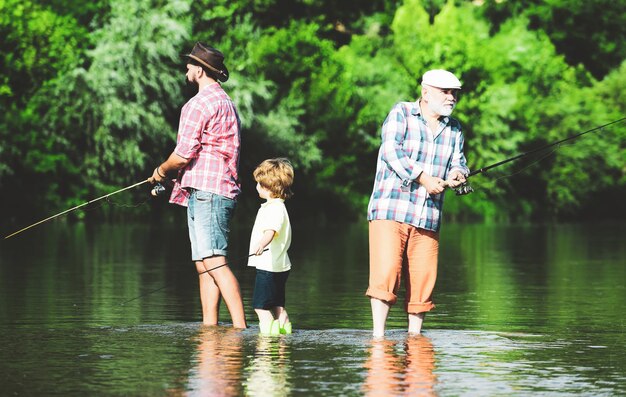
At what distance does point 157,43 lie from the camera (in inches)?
1736

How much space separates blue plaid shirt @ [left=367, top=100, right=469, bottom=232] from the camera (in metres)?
9.61

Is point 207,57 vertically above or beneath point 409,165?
above

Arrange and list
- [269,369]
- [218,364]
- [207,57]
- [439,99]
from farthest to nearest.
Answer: [207,57] → [439,99] → [218,364] → [269,369]

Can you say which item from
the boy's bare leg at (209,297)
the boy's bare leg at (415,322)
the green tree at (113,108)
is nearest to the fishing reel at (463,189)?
the boy's bare leg at (415,322)

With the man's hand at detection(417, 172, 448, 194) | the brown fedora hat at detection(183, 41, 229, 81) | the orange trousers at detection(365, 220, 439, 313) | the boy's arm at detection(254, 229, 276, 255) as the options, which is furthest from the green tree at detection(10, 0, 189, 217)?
the man's hand at detection(417, 172, 448, 194)

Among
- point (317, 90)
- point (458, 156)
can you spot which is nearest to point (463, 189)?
point (458, 156)

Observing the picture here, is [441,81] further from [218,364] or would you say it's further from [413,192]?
[218,364]

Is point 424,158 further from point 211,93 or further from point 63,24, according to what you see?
point 63,24

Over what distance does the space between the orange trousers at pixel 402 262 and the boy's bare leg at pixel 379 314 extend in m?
0.04

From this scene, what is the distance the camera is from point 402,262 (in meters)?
9.91

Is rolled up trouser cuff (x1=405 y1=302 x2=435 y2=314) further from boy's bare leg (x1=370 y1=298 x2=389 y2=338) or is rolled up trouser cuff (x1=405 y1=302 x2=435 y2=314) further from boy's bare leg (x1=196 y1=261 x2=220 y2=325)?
boy's bare leg (x1=196 y1=261 x2=220 y2=325)

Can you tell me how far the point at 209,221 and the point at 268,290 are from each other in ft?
2.10

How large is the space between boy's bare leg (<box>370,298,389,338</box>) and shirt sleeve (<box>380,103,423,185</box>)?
30.3 inches

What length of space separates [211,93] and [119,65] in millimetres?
34099
